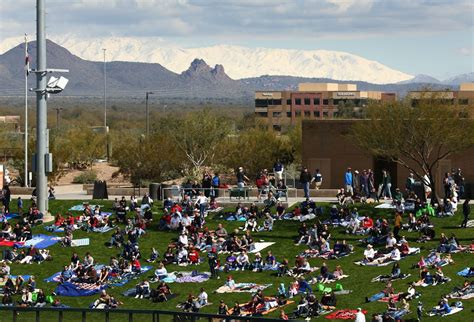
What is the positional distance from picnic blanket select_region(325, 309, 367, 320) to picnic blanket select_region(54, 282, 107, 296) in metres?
9.05

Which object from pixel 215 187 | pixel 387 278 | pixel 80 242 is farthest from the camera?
pixel 215 187

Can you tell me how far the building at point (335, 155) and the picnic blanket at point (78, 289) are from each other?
22071 millimetres

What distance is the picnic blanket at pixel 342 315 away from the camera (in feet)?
102

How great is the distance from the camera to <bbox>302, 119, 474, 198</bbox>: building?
56.8m

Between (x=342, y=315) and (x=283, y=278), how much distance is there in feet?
17.8

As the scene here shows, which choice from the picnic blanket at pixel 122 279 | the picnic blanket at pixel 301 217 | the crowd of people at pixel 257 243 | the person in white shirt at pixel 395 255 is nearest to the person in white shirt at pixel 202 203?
→ the crowd of people at pixel 257 243

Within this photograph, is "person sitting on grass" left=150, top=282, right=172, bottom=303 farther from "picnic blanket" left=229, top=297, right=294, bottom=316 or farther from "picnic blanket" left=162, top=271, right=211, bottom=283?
"picnic blanket" left=229, top=297, right=294, bottom=316

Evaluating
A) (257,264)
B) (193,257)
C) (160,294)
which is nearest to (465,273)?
(257,264)

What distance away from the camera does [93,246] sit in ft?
141

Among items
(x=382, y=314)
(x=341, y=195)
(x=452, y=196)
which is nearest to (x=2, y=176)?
(x=341, y=195)

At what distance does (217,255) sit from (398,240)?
6.63 metres

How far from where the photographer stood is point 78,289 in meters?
37.0

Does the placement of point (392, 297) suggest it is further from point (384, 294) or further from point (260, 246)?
point (260, 246)

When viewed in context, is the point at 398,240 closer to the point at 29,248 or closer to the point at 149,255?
the point at 149,255
